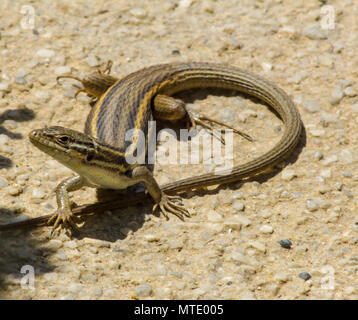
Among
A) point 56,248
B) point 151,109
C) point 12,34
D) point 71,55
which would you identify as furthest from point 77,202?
point 12,34

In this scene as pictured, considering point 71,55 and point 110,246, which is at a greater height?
point 71,55

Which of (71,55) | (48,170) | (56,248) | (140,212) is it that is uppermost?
(71,55)

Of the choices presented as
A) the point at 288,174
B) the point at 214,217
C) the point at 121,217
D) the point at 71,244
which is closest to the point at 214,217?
the point at 214,217

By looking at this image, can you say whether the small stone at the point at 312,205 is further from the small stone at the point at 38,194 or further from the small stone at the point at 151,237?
the small stone at the point at 38,194

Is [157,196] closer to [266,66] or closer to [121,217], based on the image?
[121,217]

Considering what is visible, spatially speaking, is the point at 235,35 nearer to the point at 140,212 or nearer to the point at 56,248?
the point at 140,212

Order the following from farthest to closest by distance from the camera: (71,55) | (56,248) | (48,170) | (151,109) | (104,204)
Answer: (71,55)
(151,109)
(48,170)
(104,204)
(56,248)
